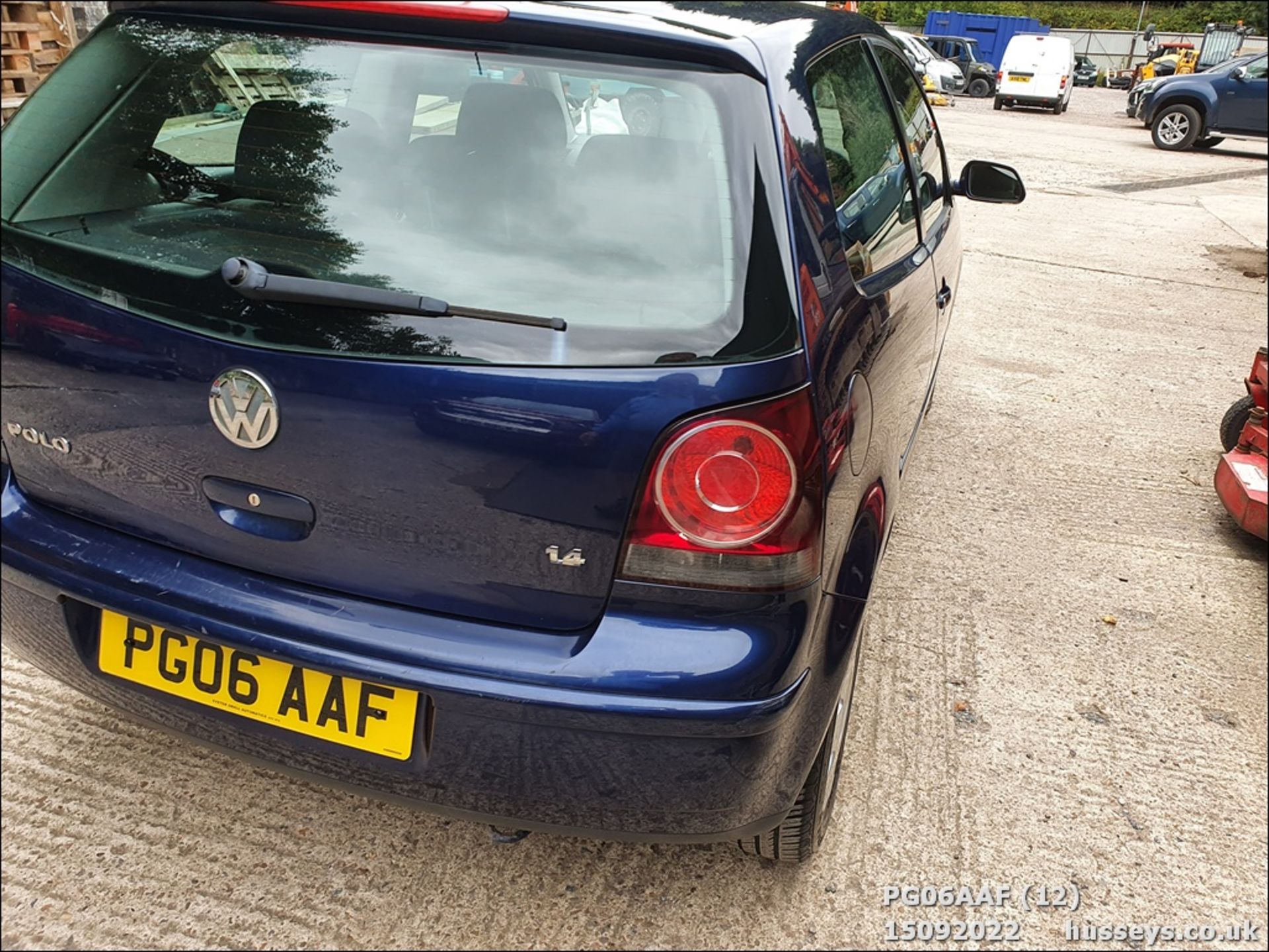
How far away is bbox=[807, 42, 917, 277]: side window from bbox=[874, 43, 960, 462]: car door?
0.61 feet

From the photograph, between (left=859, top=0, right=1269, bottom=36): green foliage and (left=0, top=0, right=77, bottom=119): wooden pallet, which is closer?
(left=0, top=0, right=77, bottom=119): wooden pallet

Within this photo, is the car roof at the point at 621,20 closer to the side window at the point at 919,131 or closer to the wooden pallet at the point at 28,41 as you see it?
the side window at the point at 919,131

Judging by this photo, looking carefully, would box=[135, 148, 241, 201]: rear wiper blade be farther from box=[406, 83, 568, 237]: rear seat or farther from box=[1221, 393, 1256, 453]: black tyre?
box=[1221, 393, 1256, 453]: black tyre

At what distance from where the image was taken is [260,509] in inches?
63.5

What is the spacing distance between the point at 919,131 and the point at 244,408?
2.69 m

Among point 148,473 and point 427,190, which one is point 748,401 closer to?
point 427,190

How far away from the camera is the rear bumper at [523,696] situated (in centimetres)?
→ 151

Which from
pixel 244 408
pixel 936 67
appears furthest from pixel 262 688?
pixel 936 67

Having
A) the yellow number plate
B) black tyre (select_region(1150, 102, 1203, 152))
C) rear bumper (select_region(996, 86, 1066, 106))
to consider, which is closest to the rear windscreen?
the yellow number plate

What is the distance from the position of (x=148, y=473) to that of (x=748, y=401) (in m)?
0.98

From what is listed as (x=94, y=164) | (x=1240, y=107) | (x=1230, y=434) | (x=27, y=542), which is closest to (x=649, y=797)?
(x=27, y=542)

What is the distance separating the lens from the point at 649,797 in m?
1.59

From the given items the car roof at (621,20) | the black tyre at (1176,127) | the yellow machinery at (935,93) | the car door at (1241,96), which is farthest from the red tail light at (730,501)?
the yellow machinery at (935,93)

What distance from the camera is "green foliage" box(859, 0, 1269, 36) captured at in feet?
124
